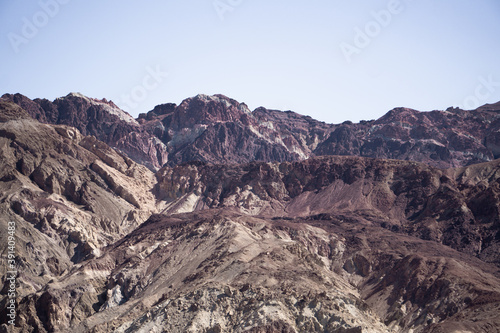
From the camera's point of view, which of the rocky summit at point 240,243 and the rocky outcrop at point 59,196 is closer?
the rocky summit at point 240,243

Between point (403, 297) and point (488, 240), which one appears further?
point (488, 240)

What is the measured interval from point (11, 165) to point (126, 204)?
83.9ft

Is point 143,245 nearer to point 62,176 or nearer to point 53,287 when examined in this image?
point 53,287

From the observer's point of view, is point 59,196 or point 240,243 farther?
point 59,196

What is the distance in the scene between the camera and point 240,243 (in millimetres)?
101000

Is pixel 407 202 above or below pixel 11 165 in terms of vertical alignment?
below

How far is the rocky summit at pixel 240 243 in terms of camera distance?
251ft

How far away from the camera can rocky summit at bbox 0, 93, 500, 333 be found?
251ft

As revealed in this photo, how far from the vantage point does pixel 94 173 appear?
504 ft

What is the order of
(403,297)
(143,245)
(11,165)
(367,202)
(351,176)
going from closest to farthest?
(403,297) → (143,245) → (11,165) → (367,202) → (351,176)

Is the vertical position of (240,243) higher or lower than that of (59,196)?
lower

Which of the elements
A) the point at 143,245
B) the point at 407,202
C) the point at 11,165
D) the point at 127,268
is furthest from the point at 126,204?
the point at 407,202

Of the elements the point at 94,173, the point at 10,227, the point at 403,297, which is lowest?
the point at 403,297

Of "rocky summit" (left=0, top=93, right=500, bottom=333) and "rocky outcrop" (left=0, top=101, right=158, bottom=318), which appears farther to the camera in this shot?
"rocky outcrop" (left=0, top=101, right=158, bottom=318)
